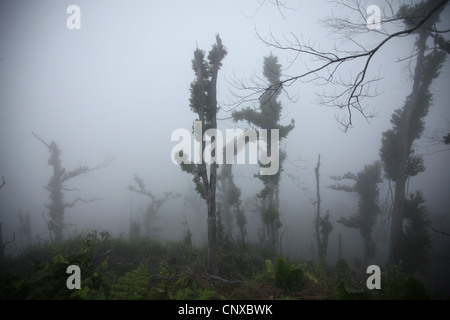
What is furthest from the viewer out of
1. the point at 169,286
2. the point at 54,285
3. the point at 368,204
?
the point at 368,204

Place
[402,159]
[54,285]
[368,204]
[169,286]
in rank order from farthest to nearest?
1. [368,204]
2. [402,159]
3. [169,286]
4. [54,285]

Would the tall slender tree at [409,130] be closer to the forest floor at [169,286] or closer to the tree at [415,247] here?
the tree at [415,247]

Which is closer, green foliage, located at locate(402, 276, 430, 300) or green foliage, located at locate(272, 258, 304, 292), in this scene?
green foliage, located at locate(402, 276, 430, 300)

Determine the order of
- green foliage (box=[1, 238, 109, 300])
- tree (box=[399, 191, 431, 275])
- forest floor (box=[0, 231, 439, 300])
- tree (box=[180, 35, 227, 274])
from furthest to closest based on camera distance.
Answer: tree (box=[399, 191, 431, 275]) → tree (box=[180, 35, 227, 274]) → forest floor (box=[0, 231, 439, 300]) → green foliage (box=[1, 238, 109, 300])

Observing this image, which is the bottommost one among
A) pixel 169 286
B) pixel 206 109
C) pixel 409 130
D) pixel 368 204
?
pixel 368 204

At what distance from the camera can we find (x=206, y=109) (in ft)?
23.7

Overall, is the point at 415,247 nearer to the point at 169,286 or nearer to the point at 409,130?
the point at 409,130

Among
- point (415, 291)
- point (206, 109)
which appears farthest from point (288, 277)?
point (206, 109)

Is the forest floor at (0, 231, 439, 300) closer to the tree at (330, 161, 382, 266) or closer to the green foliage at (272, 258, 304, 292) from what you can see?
the green foliage at (272, 258, 304, 292)

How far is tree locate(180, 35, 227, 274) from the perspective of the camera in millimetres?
6617

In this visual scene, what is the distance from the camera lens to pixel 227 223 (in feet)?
58.3

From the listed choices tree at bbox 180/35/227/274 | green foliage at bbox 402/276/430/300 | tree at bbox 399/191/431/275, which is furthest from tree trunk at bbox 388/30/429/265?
tree at bbox 180/35/227/274

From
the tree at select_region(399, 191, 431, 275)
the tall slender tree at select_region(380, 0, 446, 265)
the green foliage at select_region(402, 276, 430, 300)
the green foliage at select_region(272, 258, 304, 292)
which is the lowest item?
the tree at select_region(399, 191, 431, 275)
